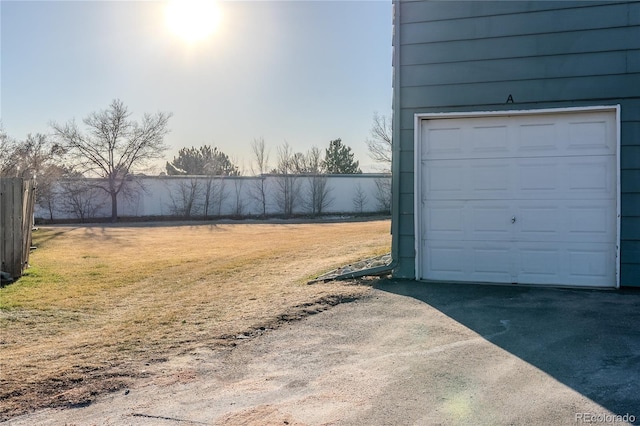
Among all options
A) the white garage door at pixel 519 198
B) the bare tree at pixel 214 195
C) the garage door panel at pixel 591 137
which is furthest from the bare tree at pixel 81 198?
the garage door panel at pixel 591 137

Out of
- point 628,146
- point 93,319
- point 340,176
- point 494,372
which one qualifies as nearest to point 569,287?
point 628,146

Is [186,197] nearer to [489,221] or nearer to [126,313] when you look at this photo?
[126,313]

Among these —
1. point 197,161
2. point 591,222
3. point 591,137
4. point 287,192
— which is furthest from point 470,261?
point 197,161

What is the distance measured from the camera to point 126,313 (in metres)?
6.82

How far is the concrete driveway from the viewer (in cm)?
317

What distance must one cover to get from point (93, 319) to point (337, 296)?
10.9 feet

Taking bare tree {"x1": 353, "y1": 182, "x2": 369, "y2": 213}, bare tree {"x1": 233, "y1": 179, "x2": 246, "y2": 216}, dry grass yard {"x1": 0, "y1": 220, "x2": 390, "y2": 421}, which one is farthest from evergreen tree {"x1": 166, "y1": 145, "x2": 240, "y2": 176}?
dry grass yard {"x1": 0, "y1": 220, "x2": 390, "y2": 421}

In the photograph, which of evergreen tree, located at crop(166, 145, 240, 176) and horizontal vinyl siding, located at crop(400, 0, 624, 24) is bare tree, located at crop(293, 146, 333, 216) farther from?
horizontal vinyl siding, located at crop(400, 0, 624, 24)

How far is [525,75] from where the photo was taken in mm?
6750

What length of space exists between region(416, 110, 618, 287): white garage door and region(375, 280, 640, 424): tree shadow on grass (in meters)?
0.37

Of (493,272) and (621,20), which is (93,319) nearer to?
(493,272)

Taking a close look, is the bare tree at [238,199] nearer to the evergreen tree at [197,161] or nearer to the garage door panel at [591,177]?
the evergreen tree at [197,161]

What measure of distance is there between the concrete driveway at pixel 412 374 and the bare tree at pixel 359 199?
35436mm

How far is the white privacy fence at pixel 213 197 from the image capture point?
36094 mm
